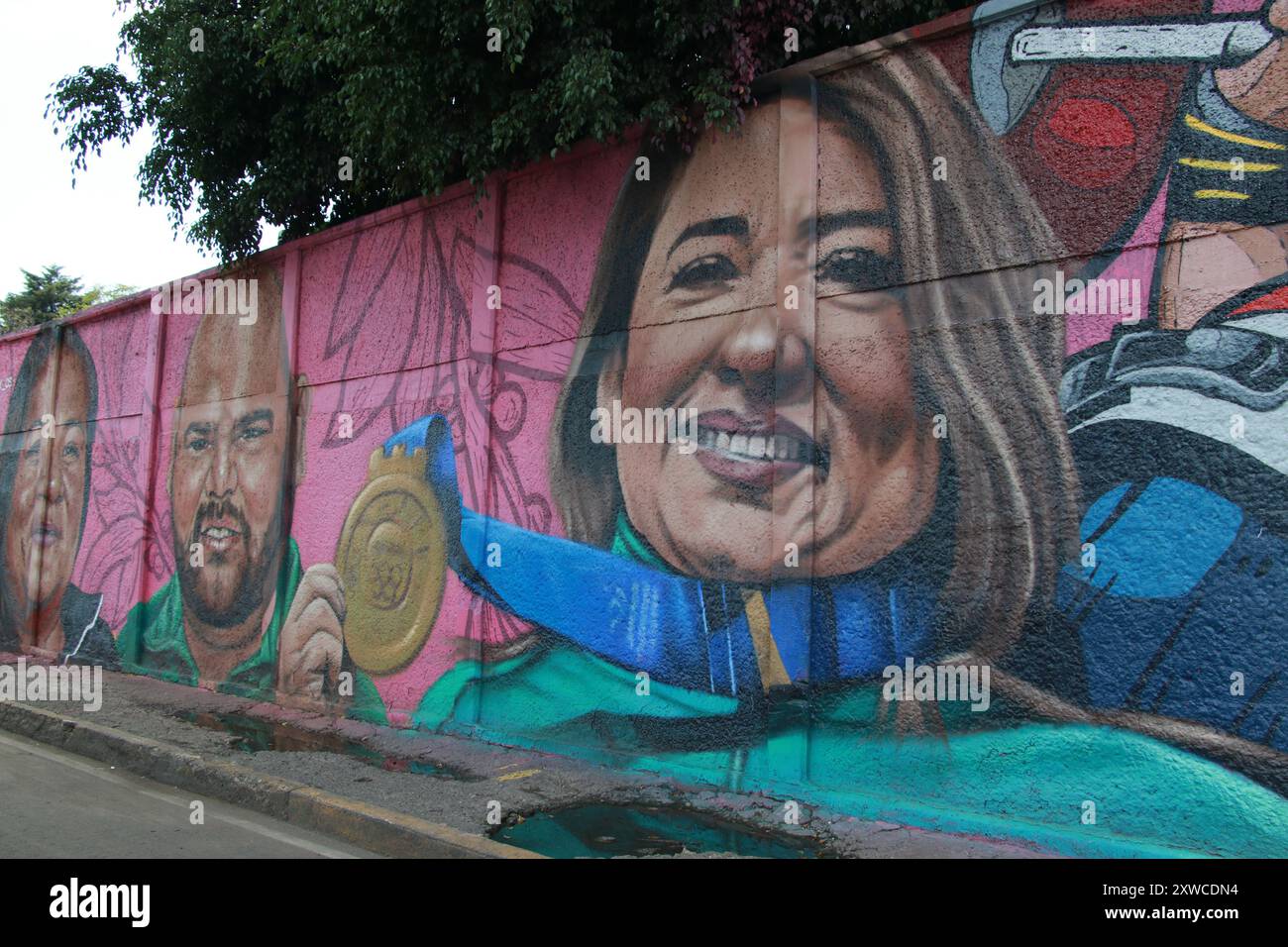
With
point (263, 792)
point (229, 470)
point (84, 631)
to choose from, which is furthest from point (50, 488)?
point (263, 792)

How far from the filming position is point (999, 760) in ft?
15.9

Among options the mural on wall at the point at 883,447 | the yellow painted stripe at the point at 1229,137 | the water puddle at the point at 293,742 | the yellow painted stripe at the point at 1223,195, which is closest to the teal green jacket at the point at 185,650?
the mural on wall at the point at 883,447

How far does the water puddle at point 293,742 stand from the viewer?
6.61 metres

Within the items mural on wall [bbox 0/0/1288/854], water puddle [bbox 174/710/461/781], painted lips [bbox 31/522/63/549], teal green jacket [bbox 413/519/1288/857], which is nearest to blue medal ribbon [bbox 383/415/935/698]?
mural on wall [bbox 0/0/1288/854]

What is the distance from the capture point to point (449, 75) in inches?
265

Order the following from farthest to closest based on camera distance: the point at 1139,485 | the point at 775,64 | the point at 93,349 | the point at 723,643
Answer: the point at 93,349 < the point at 775,64 < the point at 723,643 < the point at 1139,485

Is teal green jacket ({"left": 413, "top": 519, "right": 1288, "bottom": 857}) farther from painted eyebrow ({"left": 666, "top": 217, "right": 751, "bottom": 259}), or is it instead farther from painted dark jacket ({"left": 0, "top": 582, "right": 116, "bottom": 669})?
painted dark jacket ({"left": 0, "top": 582, "right": 116, "bottom": 669})

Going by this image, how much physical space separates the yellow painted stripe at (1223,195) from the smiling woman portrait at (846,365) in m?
0.67

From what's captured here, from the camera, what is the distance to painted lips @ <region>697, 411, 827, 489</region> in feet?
18.7

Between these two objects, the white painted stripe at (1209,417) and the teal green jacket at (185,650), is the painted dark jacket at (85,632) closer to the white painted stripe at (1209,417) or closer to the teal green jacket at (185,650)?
the teal green jacket at (185,650)

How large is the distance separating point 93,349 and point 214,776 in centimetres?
798

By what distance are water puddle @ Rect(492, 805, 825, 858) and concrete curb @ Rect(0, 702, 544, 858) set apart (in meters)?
0.23
